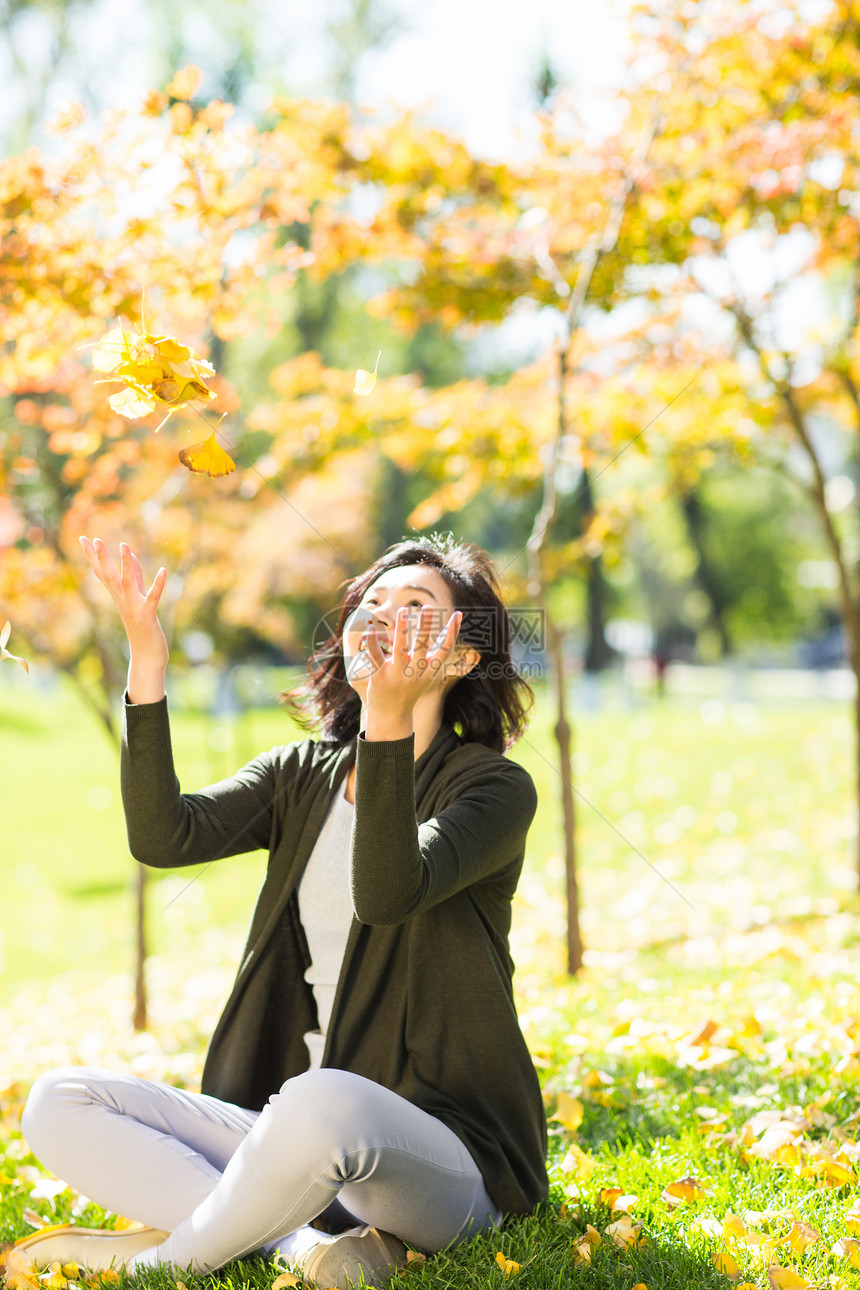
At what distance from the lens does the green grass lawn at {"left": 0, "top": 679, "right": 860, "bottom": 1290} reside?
1996 millimetres

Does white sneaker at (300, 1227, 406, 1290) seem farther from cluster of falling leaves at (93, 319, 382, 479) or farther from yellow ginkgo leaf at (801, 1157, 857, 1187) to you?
cluster of falling leaves at (93, 319, 382, 479)

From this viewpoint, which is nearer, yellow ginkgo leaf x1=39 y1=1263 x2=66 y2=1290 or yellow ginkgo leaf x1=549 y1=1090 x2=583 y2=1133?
yellow ginkgo leaf x1=39 y1=1263 x2=66 y2=1290

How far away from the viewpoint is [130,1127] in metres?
1.99

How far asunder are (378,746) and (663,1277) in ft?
3.44

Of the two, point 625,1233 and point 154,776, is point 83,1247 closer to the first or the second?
point 154,776

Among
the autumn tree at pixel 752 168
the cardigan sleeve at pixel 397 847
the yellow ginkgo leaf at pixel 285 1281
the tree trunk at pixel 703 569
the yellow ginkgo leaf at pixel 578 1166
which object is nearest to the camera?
the cardigan sleeve at pixel 397 847

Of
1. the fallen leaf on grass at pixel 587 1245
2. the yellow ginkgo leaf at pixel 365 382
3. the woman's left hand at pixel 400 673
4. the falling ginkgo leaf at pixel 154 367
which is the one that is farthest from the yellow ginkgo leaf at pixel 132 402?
the fallen leaf on grass at pixel 587 1245

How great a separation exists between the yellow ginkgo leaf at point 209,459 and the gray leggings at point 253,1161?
3.45 feet

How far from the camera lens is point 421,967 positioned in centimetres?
199

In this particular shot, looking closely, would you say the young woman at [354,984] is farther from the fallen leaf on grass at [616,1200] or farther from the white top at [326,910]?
the fallen leaf on grass at [616,1200]

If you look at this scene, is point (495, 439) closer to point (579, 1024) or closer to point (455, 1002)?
point (579, 1024)

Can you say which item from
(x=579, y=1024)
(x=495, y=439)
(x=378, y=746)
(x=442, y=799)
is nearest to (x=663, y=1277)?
(x=442, y=799)

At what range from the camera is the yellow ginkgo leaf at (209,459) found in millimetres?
1931

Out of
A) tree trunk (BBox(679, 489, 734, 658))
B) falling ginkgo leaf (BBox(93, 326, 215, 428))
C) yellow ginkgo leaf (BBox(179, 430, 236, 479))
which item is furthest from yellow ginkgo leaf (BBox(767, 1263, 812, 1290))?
tree trunk (BBox(679, 489, 734, 658))
